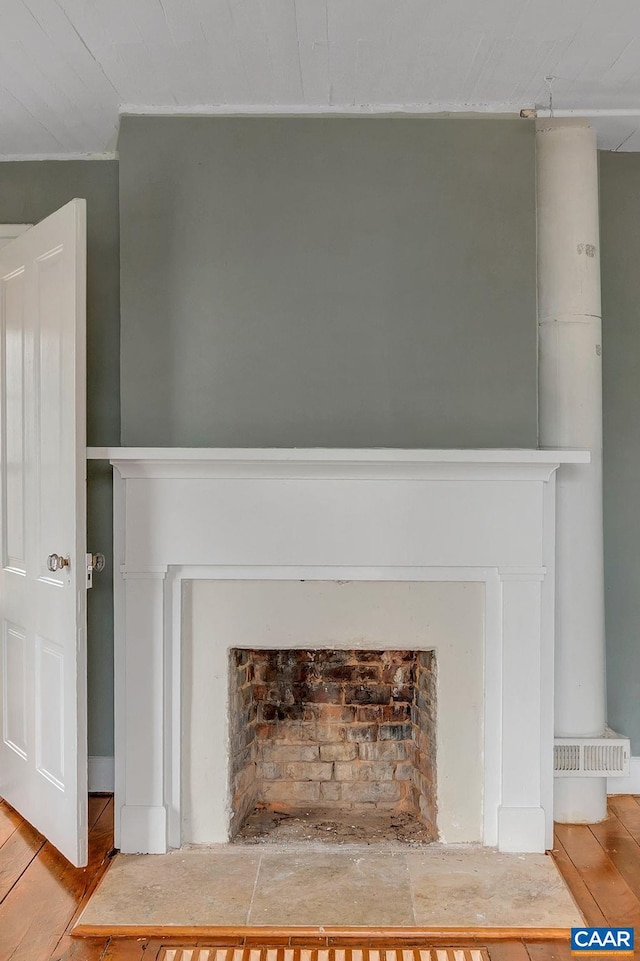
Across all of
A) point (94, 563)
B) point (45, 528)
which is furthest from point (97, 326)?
point (94, 563)

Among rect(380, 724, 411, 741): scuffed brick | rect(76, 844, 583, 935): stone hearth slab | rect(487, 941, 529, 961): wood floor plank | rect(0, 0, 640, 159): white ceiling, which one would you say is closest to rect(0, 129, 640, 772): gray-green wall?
rect(0, 0, 640, 159): white ceiling

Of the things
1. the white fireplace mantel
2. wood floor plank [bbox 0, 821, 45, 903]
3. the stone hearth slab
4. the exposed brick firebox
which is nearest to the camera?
the stone hearth slab

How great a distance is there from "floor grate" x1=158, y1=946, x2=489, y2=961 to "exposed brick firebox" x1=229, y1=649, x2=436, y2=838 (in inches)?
31.9

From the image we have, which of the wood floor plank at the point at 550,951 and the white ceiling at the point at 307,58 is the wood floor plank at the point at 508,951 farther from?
the white ceiling at the point at 307,58

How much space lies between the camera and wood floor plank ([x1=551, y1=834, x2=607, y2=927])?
2.25 metres

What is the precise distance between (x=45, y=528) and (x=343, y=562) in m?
1.02

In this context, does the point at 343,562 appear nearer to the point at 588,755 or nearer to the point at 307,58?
the point at 588,755

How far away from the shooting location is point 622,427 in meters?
3.06

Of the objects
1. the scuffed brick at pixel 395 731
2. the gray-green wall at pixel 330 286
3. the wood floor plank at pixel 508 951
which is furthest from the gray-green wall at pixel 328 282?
the wood floor plank at pixel 508 951

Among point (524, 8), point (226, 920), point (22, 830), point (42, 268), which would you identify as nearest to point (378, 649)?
point (226, 920)

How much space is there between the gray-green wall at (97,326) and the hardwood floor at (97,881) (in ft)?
1.47

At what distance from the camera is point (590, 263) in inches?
110

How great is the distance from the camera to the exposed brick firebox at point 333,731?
297 cm

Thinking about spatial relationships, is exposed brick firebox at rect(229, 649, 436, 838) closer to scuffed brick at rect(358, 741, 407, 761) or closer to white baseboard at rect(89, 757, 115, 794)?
scuffed brick at rect(358, 741, 407, 761)
